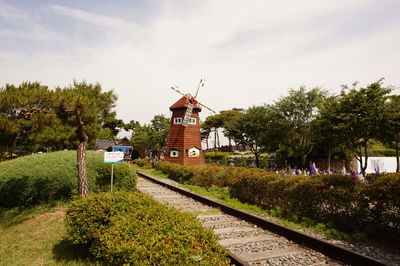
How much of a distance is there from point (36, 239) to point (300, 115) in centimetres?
2134

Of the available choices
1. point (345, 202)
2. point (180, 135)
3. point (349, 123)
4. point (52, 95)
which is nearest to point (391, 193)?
Answer: point (345, 202)

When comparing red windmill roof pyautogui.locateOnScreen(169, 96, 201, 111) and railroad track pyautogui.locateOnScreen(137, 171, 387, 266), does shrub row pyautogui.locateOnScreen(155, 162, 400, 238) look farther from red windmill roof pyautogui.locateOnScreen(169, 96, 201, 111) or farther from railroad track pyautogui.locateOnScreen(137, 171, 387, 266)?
red windmill roof pyautogui.locateOnScreen(169, 96, 201, 111)

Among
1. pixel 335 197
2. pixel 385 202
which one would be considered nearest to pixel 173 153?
pixel 335 197

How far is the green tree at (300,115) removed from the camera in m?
22.1

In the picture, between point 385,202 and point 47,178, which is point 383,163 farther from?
point 47,178

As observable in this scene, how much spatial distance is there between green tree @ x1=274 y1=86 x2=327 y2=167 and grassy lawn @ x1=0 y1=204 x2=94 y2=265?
19.4 m

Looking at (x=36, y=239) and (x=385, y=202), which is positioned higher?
(x=385, y=202)

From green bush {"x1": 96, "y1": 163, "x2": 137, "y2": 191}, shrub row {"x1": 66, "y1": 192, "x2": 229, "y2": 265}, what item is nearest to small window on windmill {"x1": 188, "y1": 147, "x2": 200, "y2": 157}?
green bush {"x1": 96, "y1": 163, "x2": 137, "y2": 191}

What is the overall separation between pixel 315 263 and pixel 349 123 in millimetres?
11693

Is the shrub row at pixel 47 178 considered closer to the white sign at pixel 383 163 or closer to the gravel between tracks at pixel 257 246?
the gravel between tracks at pixel 257 246

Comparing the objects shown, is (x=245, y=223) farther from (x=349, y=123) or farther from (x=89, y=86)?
(x=349, y=123)

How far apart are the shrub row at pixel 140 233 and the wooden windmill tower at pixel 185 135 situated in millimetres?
19800

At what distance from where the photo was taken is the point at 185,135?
25.3 m

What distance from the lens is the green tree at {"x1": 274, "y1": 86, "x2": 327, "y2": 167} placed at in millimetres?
22141
